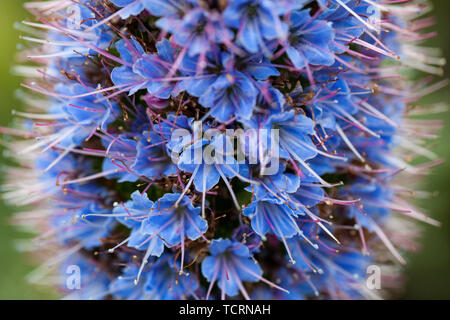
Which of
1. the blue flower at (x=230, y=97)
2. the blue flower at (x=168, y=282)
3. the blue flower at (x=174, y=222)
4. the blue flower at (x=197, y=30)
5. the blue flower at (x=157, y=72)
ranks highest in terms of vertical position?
the blue flower at (x=197, y=30)

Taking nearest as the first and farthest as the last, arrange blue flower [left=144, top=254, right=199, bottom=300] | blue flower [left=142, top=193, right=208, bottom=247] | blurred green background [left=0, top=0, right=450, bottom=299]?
blue flower [left=142, top=193, right=208, bottom=247]
blue flower [left=144, top=254, right=199, bottom=300]
blurred green background [left=0, top=0, right=450, bottom=299]

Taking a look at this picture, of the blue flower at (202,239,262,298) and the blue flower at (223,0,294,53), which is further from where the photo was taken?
the blue flower at (202,239,262,298)

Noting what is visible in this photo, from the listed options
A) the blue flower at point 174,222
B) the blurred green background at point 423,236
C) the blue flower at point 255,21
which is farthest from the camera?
the blurred green background at point 423,236

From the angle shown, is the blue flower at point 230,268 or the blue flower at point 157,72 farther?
the blue flower at point 230,268

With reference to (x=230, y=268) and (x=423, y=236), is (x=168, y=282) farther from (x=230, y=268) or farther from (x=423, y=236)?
(x=423, y=236)

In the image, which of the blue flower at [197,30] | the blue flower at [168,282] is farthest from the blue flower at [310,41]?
the blue flower at [168,282]

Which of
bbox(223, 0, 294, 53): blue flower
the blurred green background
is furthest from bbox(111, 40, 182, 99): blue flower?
the blurred green background

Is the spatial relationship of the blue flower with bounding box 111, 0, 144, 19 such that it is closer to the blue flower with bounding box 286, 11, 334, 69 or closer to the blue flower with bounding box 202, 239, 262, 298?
the blue flower with bounding box 286, 11, 334, 69

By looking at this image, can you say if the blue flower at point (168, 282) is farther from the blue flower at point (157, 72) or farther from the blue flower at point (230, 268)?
the blue flower at point (157, 72)

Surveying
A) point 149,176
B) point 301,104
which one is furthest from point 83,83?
point 301,104
